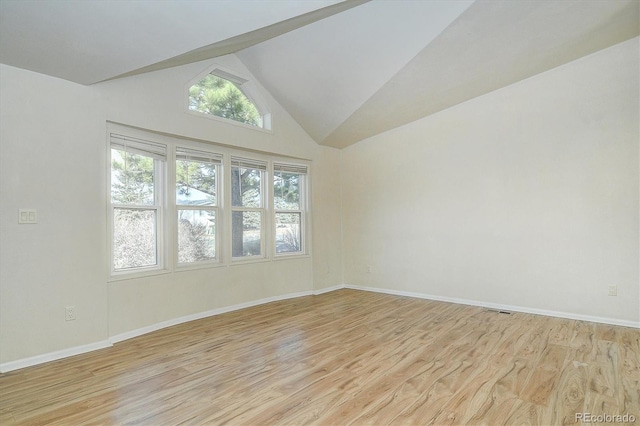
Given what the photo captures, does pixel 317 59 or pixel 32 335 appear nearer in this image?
pixel 32 335

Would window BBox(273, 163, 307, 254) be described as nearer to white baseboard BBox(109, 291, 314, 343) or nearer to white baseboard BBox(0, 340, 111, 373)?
white baseboard BBox(109, 291, 314, 343)

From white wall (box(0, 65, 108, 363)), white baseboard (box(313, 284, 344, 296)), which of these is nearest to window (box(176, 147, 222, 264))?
white wall (box(0, 65, 108, 363))

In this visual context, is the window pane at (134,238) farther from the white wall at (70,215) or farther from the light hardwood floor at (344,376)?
the light hardwood floor at (344,376)

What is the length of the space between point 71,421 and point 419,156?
5.02 meters

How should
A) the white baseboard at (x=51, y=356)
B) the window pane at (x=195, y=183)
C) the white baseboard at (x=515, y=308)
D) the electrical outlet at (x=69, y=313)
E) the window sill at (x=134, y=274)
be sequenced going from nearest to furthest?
the white baseboard at (x=51, y=356)
the electrical outlet at (x=69, y=313)
the window sill at (x=134, y=274)
the white baseboard at (x=515, y=308)
the window pane at (x=195, y=183)

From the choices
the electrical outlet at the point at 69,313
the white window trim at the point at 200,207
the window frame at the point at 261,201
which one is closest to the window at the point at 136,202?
the white window trim at the point at 200,207

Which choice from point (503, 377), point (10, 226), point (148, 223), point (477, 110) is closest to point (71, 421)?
point (10, 226)

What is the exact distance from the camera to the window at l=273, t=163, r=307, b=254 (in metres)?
5.55

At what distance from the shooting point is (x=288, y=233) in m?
5.72

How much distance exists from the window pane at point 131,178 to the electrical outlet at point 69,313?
3.67ft

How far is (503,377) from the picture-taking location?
8.66 feet

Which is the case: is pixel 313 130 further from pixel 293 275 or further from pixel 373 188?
pixel 293 275
